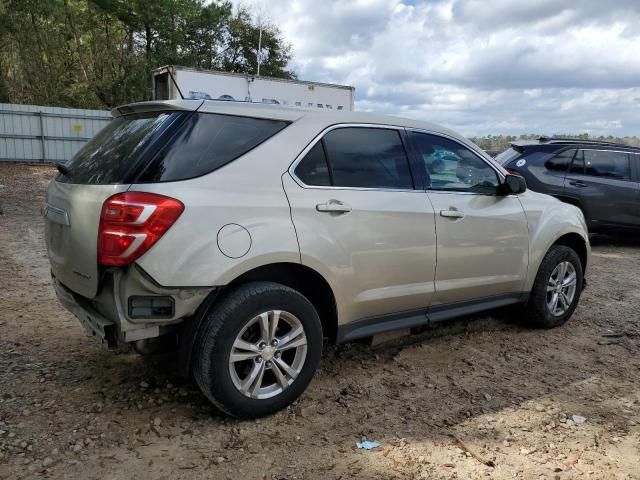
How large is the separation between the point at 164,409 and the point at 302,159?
166 centimetres

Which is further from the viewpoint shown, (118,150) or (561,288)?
(561,288)

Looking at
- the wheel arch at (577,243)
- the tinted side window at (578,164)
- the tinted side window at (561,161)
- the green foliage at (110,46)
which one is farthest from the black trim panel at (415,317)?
A: the green foliage at (110,46)

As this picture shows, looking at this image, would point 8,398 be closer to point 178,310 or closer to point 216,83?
point 178,310

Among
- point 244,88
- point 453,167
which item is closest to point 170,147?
point 453,167

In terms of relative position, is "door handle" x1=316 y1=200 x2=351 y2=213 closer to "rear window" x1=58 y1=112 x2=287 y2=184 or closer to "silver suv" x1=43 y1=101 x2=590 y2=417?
"silver suv" x1=43 y1=101 x2=590 y2=417

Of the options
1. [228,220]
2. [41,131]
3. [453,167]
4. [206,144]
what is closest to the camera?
[228,220]

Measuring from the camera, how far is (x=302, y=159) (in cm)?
320

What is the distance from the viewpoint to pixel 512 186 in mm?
4195

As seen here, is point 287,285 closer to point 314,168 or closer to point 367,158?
point 314,168

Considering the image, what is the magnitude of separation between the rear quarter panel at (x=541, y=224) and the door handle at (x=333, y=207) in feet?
6.08

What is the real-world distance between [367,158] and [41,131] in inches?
674

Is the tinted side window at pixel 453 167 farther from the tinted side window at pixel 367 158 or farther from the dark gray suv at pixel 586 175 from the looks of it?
the dark gray suv at pixel 586 175

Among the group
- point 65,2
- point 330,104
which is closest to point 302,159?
point 330,104

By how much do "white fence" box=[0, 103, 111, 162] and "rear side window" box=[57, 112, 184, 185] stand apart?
49.0ft
